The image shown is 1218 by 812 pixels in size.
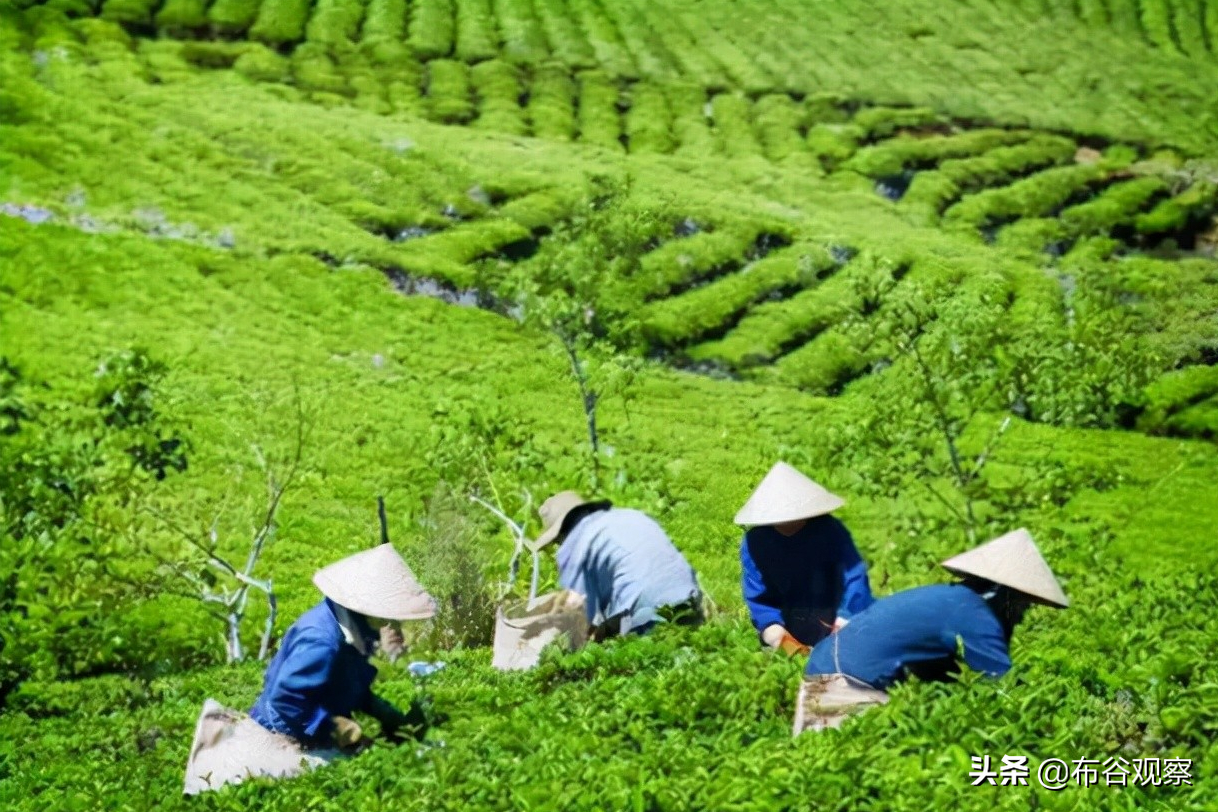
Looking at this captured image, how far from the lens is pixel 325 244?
627 inches

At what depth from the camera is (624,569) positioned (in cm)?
746

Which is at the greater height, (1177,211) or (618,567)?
(618,567)

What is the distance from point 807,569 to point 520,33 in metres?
17.4

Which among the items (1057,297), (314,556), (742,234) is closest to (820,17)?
(742,234)

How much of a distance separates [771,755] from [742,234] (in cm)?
1302

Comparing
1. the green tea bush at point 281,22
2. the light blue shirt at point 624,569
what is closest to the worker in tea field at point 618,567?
the light blue shirt at point 624,569

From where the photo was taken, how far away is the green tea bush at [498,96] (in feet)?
64.4

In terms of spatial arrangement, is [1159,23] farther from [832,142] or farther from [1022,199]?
[832,142]

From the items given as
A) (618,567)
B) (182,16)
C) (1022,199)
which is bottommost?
(1022,199)

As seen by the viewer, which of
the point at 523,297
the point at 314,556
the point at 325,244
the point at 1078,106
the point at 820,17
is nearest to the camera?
the point at 314,556

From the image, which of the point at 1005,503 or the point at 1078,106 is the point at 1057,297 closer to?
the point at 1005,503

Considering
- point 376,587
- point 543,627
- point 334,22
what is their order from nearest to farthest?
point 376,587, point 543,627, point 334,22

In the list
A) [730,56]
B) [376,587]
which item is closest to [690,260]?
[730,56]

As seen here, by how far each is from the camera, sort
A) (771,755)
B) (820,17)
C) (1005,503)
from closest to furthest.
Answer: (771,755) → (1005,503) → (820,17)
